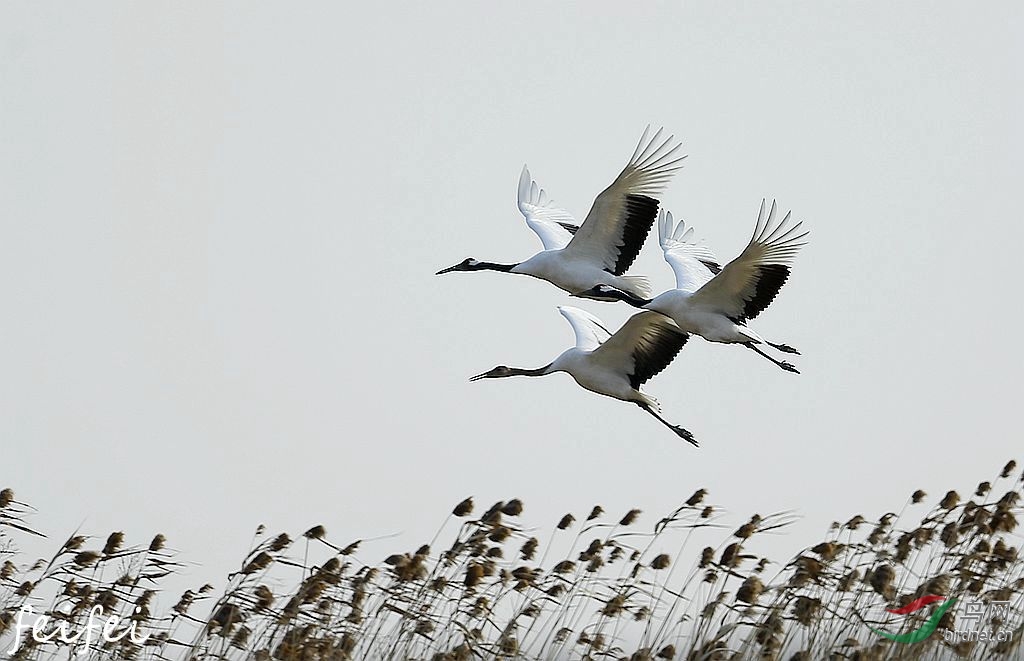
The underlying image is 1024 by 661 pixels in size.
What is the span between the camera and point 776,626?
5.43m

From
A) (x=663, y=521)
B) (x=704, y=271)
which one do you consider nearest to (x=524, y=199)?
(x=704, y=271)

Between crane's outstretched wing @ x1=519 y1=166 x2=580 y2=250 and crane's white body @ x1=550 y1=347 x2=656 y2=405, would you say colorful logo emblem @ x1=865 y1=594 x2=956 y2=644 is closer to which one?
crane's white body @ x1=550 y1=347 x2=656 y2=405

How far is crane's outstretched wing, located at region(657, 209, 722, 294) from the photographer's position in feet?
38.8

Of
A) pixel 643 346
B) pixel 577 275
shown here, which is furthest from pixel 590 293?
pixel 643 346

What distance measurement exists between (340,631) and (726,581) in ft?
4.64

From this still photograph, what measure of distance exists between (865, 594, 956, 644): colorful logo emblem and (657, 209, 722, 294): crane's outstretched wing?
576cm

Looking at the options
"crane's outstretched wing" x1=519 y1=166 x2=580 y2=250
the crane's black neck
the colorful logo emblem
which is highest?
"crane's outstretched wing" x1=519 y1=166 x2=580 y2=250

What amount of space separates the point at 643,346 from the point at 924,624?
5.03m

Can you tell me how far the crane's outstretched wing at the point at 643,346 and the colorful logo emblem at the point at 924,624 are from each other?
471 cm

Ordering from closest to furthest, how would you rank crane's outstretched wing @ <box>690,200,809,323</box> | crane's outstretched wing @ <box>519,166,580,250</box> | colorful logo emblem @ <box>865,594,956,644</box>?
colorful logo emblem @ <box>865,594,956,644</box>
crane's outstretched wing @ <box>690,200,809,323</box>
crane's outstretched wing @ <box>519,166,580,250</box>

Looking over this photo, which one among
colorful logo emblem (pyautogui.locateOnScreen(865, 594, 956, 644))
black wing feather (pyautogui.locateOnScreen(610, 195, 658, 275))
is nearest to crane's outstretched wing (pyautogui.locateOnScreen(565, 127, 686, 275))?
black wing feather (pyautogui.locateOnScreen(610, 195, 658, 275))

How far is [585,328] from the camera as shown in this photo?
1152 cm

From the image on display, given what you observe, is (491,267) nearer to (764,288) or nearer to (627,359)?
(627,359)

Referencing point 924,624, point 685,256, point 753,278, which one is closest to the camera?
point 924,624
